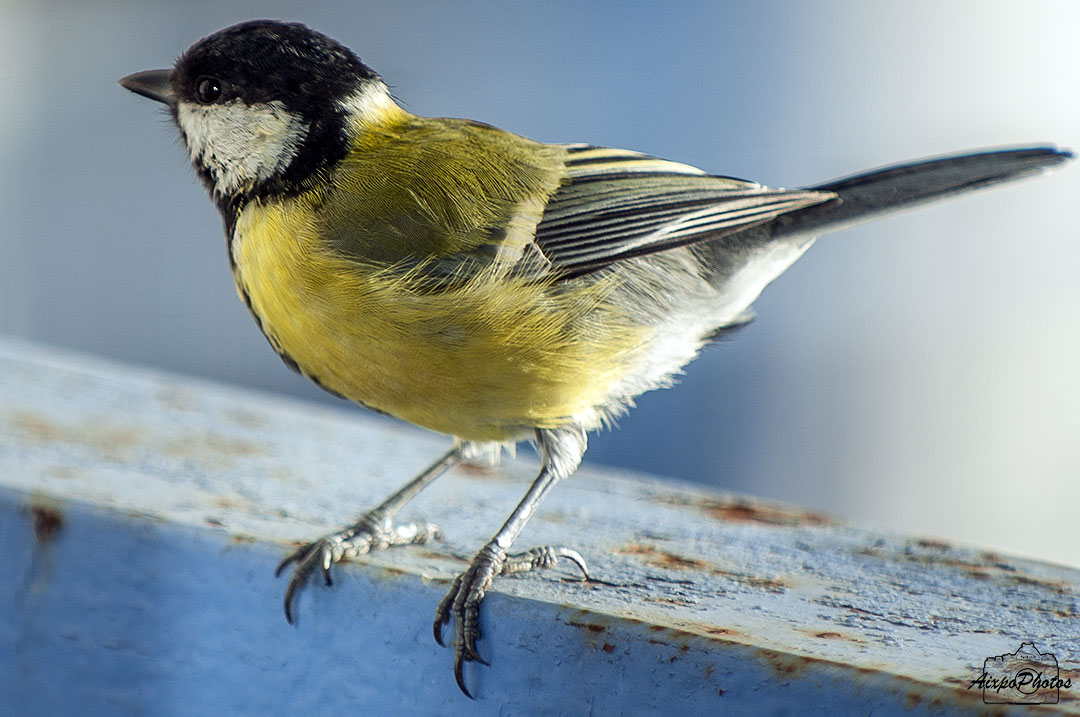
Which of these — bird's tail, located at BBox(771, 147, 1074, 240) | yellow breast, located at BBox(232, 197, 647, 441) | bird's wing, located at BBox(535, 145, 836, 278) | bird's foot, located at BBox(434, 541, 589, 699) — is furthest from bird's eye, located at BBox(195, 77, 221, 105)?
bird's tail, located at BBox(771, 147, 1074, 240)

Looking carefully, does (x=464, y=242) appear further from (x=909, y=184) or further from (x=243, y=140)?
(x=909, y=184)

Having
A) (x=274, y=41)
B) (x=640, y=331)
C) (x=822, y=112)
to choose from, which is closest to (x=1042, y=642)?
(x=640, y=331)

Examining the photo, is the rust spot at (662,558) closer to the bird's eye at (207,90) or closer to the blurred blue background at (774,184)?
the bird's eye at (207,90)

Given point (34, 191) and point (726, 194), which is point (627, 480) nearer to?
point (726, 194)

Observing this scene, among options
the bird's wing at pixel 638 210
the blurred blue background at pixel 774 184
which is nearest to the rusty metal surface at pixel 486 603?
the bird's wing at pixel 638 210

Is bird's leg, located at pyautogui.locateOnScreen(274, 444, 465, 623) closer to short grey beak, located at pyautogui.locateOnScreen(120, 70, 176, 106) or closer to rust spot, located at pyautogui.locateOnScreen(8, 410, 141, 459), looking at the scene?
rust spot, located at pyautogui.locateOnScreen(8, 410, 141, 459)

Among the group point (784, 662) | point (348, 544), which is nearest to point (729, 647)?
point (784, 662)

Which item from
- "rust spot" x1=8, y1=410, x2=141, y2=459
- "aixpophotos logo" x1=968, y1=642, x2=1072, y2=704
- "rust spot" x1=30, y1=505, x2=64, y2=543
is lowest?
"rust spot" x1=8, y1=410, x2=141, y2=459

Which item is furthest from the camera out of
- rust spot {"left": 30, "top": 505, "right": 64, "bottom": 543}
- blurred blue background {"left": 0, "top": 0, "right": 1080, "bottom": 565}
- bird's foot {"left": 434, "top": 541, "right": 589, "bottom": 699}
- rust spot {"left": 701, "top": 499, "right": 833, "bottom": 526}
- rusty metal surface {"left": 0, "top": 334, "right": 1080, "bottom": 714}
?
blurred blue background {"left": 0, "top": 0, "right": 1080, "bottom": 565}
